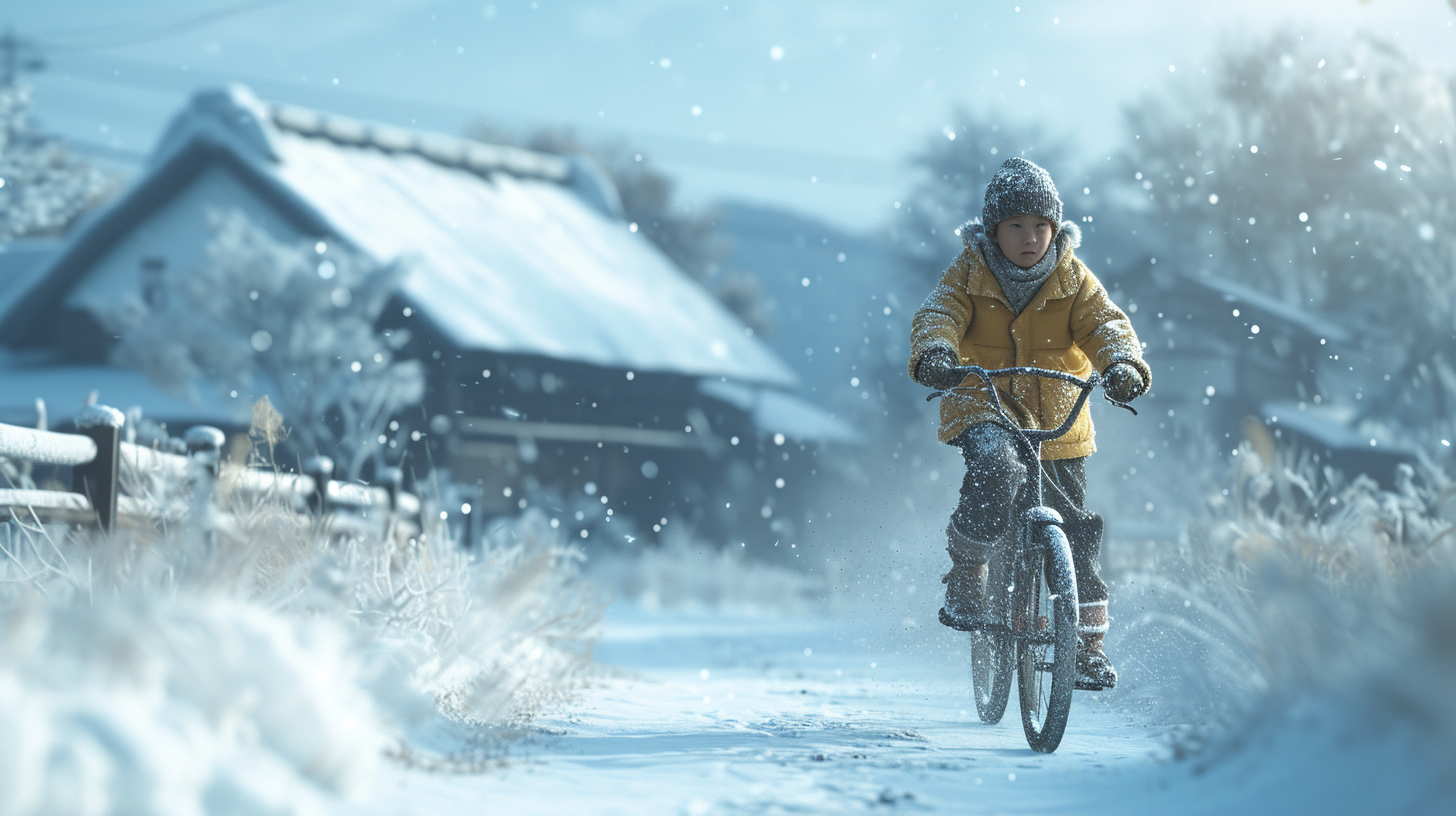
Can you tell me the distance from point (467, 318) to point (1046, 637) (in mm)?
13251

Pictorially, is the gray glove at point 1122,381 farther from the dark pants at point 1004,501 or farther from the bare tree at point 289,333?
the bare tree at point 289,333

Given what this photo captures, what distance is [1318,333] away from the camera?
2116 cm

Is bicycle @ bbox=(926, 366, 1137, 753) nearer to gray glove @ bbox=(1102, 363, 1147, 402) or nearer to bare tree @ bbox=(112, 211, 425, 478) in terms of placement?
gray glove @ bbox=(1102, 363, 1147, 402)

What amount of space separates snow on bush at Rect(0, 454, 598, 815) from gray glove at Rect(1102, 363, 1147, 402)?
223 cm

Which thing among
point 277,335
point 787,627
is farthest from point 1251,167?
point 277,335

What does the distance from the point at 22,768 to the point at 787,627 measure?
38.3ft

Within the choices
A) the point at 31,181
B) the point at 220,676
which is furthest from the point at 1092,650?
the point at 31,181

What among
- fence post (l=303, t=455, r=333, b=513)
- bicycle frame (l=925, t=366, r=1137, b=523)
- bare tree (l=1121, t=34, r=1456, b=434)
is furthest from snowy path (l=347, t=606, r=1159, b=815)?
bare tree (l=1121, t=34, r=1456, b=434)

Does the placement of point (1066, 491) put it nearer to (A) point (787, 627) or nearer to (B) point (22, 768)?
(B) point (22, 768)

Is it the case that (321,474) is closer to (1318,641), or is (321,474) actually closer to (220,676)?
(220,676)

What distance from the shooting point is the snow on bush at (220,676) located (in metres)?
2.53

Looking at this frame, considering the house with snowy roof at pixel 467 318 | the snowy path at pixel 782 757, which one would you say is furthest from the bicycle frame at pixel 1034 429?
the house with snowy roof at pixel 467 318

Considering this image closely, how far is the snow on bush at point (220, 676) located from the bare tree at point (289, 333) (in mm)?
10335

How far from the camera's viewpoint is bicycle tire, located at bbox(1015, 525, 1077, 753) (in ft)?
14.2
